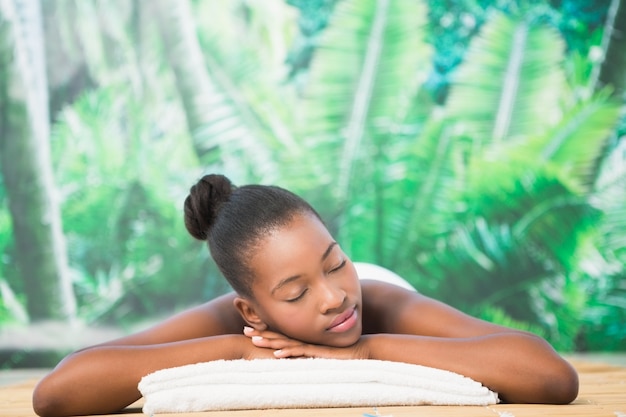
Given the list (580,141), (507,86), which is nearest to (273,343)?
(507,86)

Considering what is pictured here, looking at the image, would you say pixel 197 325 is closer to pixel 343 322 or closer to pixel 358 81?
pixel 343 322

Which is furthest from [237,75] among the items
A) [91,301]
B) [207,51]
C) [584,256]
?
[584,256]

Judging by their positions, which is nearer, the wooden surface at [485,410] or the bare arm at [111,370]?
the wooden surface at [485,410]

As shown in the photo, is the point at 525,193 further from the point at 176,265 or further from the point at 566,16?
the point at 176,265

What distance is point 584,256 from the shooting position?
480 centimetres

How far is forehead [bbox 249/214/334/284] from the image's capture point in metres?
1.72

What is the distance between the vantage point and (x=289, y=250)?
1.73 meters

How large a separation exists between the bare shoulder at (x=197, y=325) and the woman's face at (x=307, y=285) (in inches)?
13.0

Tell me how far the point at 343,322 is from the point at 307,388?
0.66 ft

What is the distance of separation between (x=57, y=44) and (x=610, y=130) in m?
3.31

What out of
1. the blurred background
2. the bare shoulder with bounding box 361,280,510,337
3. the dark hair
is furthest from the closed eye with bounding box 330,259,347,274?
the blurred background

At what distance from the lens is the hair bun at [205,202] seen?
1.95 metres

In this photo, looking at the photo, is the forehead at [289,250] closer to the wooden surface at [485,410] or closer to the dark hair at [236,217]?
the dark hair at [236,217]

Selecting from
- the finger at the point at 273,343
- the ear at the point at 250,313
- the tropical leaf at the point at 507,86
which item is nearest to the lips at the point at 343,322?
the finger at the point at 273,343
